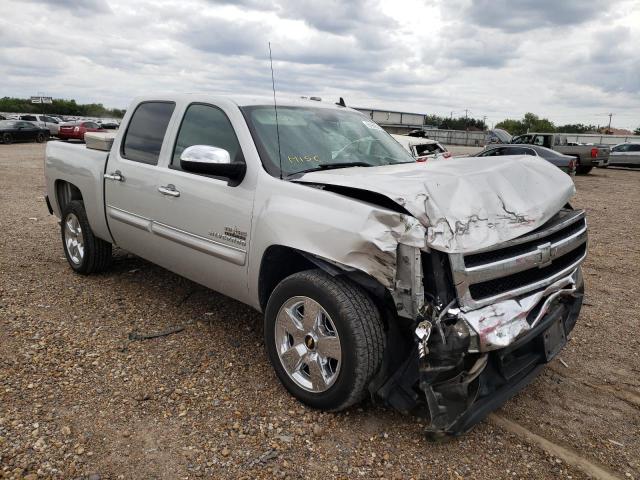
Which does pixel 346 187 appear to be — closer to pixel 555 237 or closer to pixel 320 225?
pixel 320 225

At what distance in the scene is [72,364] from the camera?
348 cm

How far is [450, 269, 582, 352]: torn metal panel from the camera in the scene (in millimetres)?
2453

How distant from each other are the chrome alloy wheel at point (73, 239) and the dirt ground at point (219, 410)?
53 centimetres

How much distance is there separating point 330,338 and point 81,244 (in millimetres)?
3473

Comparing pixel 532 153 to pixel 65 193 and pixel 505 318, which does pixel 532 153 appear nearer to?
pixel 65 193

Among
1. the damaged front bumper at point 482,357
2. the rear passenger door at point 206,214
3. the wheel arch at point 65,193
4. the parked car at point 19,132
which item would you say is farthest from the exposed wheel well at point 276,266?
the parked car at point 19,132

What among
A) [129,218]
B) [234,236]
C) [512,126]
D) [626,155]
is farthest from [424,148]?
[512,126]

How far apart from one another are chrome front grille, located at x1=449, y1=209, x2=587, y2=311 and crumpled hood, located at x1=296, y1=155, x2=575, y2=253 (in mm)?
81

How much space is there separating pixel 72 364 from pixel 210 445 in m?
1.36

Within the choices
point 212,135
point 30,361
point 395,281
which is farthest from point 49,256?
point 395,281

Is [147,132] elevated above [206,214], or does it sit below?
above

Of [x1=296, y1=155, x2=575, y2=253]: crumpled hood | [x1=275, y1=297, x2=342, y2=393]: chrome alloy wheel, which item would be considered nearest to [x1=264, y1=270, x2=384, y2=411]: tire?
[x1=275, y1=297, x2=342, y2=393]: chrome alloy wheel

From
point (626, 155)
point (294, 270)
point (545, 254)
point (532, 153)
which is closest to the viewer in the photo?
point (545, 254)

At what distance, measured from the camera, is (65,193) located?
5531 mm
